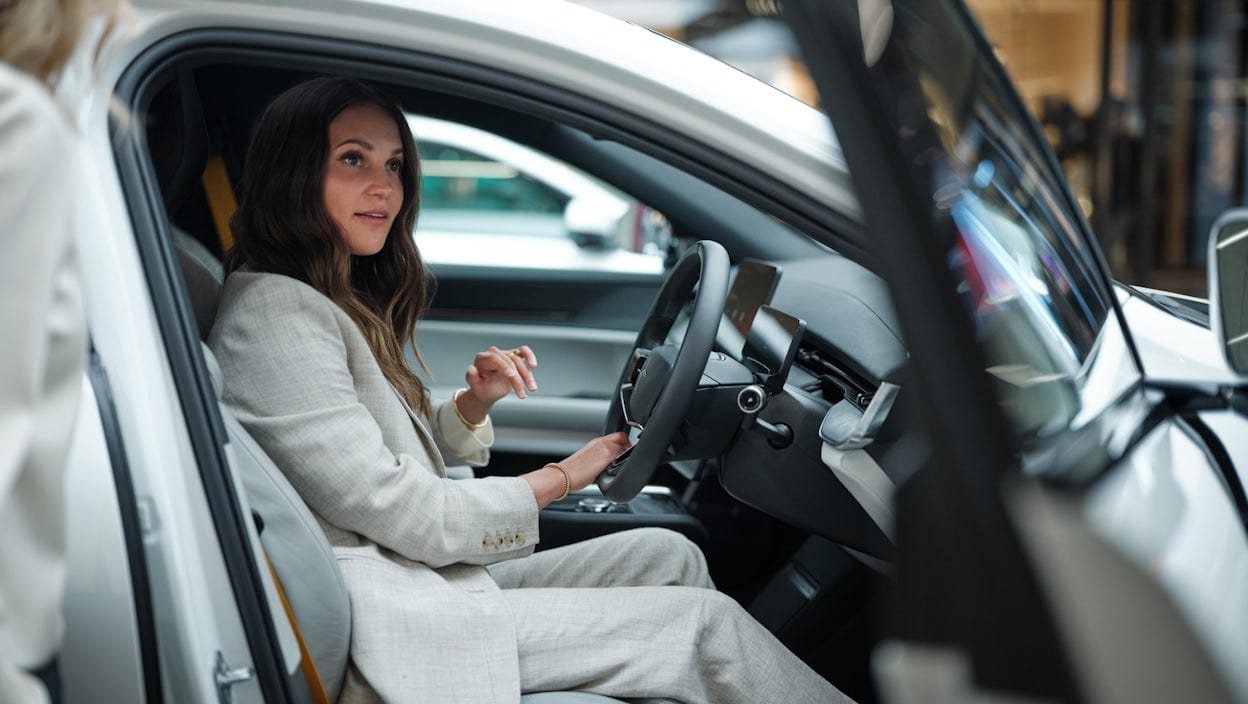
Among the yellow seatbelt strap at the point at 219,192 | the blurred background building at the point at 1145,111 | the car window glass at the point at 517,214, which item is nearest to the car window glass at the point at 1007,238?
the yellow seatbelt strap at the point at 219,192

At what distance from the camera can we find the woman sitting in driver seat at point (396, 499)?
1536mm

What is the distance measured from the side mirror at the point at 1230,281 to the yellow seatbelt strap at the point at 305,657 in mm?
1109

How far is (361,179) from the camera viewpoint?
1870mm

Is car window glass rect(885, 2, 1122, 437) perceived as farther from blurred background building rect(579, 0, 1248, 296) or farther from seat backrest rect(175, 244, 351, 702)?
blurred background building rect(579, 0, 1248, 296)

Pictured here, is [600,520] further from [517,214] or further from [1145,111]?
[1145,111]

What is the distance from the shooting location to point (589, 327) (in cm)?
354

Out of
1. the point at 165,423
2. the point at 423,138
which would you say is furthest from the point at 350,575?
the point at 423,138

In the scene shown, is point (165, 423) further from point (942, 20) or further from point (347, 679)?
point (942, 20)

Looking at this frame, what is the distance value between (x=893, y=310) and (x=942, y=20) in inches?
20.8

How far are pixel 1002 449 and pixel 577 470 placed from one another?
1038mm

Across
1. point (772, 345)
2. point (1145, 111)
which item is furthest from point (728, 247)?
point (1145, 111)

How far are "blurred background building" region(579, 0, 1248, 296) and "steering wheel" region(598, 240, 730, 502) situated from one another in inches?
236

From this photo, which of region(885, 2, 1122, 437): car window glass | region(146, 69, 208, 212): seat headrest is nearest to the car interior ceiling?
region(146, 69, 208, 212): seat headrest

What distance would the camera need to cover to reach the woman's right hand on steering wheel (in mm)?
1755
